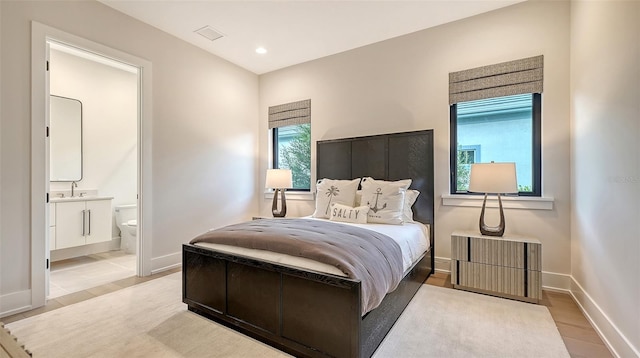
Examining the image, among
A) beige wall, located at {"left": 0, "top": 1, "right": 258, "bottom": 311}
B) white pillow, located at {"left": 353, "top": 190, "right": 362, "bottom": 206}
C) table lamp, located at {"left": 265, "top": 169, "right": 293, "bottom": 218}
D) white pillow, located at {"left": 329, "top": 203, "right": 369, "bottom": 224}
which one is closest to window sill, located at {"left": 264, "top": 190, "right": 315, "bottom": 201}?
table lamp, located at {"left": 265, "top": 169, "right": 293, "bottom": 218}

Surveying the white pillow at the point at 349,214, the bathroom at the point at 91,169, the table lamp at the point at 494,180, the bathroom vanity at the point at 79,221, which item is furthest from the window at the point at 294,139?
the bathroom vanity at the point at 79,221

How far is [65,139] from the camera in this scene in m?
4.05

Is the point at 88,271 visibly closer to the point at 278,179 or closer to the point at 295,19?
the point at 278,179

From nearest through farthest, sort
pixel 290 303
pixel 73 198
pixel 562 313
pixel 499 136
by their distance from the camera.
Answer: pixel 290 303, pixel 562 313, pixel 499 136, pixel 73 198

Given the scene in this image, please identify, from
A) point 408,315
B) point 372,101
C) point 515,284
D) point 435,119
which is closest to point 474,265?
point 515,284

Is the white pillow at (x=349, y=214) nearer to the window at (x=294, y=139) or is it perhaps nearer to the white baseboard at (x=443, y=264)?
the white baseboard at (x=443, y=264)

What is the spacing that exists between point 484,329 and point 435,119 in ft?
7.26

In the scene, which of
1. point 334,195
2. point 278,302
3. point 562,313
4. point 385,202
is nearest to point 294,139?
point 334,195

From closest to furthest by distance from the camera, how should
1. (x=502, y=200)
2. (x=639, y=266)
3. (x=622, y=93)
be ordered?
(x=639, y=266) < (x=622, y=93) < (x=502, y=200)

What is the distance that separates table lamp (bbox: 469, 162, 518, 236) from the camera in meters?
2.60

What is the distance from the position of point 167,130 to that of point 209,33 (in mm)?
1296

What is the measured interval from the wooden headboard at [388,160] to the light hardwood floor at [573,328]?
1.00 meters

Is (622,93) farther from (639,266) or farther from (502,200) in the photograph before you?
(502,200)

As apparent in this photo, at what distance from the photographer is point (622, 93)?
1.74 meters
